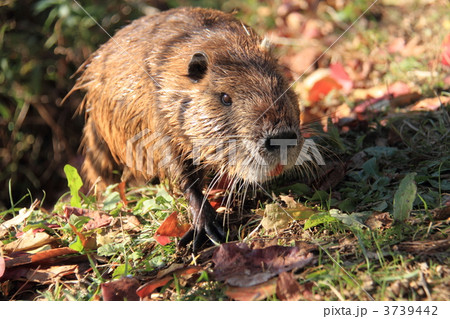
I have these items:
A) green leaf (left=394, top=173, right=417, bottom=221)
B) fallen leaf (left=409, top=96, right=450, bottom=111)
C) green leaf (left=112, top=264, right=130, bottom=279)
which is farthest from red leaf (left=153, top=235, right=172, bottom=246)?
fallen leaf (left=409, top=96, right=450, bottom=111)

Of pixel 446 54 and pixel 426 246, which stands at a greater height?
pixel 446 54

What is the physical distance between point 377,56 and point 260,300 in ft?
11.4

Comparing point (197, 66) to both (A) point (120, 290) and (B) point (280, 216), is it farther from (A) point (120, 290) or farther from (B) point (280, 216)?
(A) point (120, 290)

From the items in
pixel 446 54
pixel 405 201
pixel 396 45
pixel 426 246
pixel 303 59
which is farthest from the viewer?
pixel 303 59

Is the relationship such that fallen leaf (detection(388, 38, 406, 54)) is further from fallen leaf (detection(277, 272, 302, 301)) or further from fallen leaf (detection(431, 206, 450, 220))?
fallen leaf (detection(277, 272, 302, 301))

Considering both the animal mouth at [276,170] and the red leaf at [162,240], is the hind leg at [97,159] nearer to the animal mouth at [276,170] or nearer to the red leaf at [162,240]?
the red leaf at [162,240]

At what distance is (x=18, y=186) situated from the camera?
550 cm

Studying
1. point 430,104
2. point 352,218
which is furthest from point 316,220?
point 430,104

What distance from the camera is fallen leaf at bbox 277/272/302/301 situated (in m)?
1.80

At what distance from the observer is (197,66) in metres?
2.61

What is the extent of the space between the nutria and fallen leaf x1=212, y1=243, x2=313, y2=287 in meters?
0.33

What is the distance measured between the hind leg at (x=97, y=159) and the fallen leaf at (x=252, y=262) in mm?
1895

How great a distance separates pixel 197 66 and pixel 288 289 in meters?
1.35

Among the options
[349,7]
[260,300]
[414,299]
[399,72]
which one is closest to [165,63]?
[260,300]
